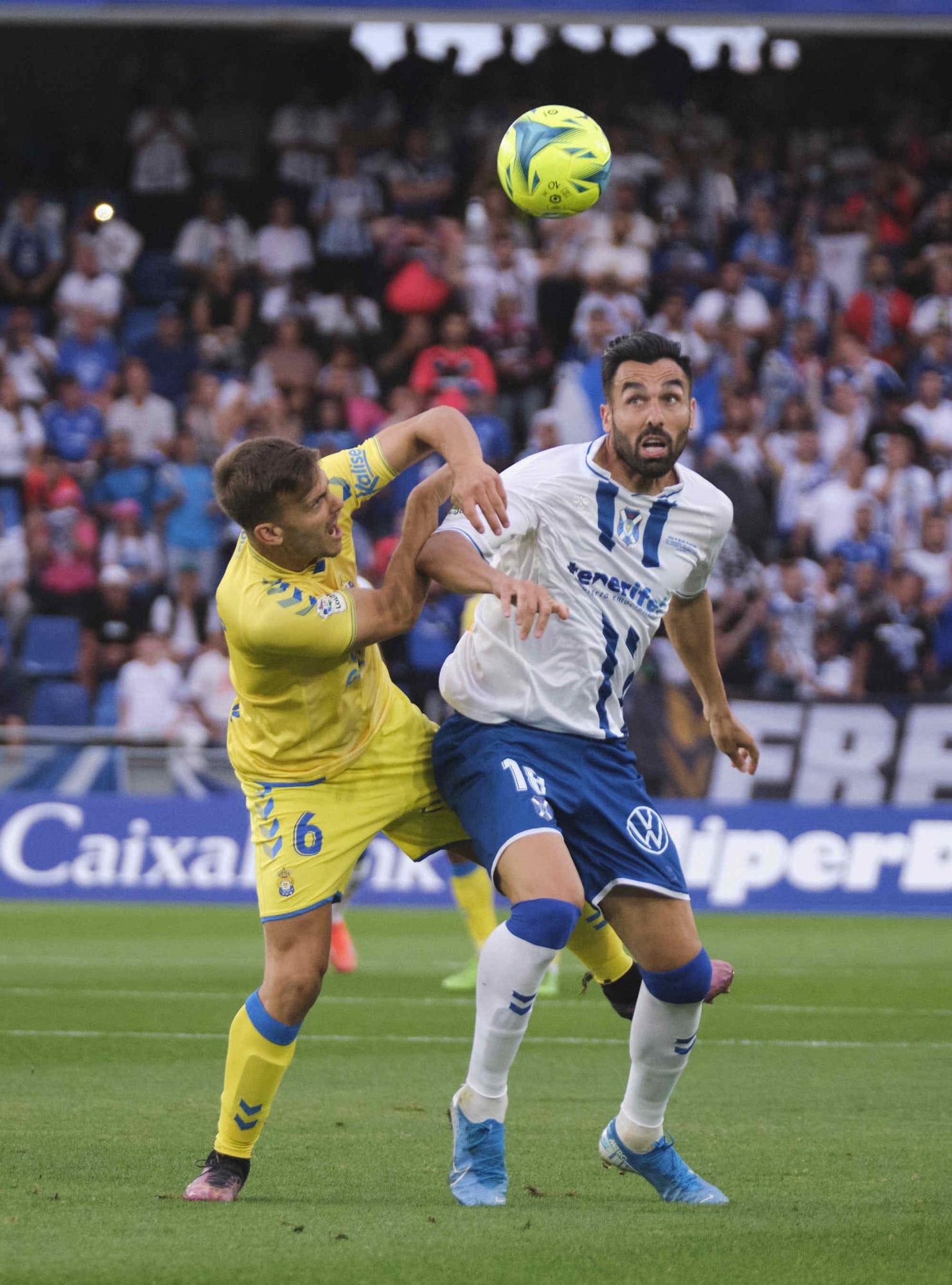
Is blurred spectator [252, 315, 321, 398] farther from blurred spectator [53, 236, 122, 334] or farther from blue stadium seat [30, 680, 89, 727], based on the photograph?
blue stadium seat [30, 680, 89, 727]

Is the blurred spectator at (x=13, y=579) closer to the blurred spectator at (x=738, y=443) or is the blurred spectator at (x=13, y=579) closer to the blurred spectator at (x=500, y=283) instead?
the blurred spectator at (x=500, y=283)

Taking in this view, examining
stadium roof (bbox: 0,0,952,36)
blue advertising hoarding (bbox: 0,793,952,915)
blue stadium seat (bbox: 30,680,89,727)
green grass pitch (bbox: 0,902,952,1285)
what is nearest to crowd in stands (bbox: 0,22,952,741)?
blue stadium seat (bbox: 30,680,89,727)

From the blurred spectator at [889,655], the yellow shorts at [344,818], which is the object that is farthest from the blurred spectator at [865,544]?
the yellow shorts at [344,818]

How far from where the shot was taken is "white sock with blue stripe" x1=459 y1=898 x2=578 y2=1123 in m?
5.09

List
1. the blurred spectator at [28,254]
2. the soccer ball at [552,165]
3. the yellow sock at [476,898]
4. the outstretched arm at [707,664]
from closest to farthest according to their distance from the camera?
the outstretched arm at [707,664], the soccer ball at [552,165], the yellow sock at [476,898], the blurred spectator at [28,254]

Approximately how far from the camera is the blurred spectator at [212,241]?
19.4m

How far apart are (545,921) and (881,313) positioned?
1521 centimetres

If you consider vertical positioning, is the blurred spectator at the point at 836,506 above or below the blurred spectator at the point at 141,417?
below

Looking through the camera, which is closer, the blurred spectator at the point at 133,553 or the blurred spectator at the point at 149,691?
the blurred spectator at the point at 149,691

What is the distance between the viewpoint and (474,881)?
9.48 meters

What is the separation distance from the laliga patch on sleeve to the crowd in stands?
1007 cm

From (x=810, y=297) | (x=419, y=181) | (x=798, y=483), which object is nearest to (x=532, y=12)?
(x=419, y=181)

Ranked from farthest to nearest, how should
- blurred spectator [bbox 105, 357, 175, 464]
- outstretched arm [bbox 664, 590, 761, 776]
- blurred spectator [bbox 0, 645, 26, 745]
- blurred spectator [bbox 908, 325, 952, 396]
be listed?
blurred spectator [bbox 908, 325, 952, 396] < blurred spectator [bbox 105, 357, 175, 464] < blurred spectator [bbox 0, 645, 26, 745] < outstretched arm [bbox 664, 590, 761, 776]

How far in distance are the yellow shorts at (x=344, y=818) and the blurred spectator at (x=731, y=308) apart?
43.4 ft
